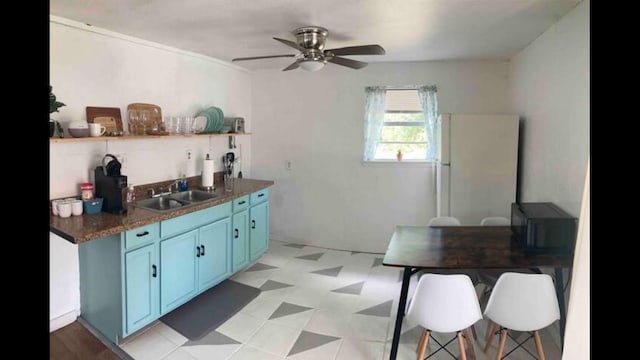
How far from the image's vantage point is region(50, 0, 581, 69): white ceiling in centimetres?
241

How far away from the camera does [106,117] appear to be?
2973 millimetres

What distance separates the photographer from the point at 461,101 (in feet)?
13.9

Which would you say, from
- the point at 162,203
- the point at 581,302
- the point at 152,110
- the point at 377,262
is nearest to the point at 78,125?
the point at 152,110

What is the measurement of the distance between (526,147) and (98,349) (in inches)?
150

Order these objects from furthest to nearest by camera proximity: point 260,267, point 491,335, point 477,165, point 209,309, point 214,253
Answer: point 260,267 < point 477,165 < point 214,253 < point 209,309 < point 491,335

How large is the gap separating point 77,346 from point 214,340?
2.98 ft

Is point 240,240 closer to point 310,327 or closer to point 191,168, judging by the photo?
point 191,168

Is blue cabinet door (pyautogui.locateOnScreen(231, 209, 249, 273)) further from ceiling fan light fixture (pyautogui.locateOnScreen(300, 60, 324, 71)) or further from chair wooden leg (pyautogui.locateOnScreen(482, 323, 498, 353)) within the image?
chair wooden leg (pyautogui.locateOnScreen(482, 323, 498, 353))

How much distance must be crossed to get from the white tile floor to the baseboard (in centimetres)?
50

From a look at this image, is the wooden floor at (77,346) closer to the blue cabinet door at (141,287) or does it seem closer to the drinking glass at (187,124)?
the blue cabinet door at (141,287)

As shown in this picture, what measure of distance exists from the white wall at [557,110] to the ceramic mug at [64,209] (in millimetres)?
3394

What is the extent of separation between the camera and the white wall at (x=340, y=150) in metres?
4.24

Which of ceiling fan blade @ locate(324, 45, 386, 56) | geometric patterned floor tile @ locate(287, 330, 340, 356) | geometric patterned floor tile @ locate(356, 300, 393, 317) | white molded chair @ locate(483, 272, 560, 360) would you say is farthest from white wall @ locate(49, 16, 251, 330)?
white molded chair @ locate(483, 272, 560, 360)

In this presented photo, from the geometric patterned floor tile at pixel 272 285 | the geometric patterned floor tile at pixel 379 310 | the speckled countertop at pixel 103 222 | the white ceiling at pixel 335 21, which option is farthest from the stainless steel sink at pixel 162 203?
the geometric patterned floor tile at pixel 379 310
